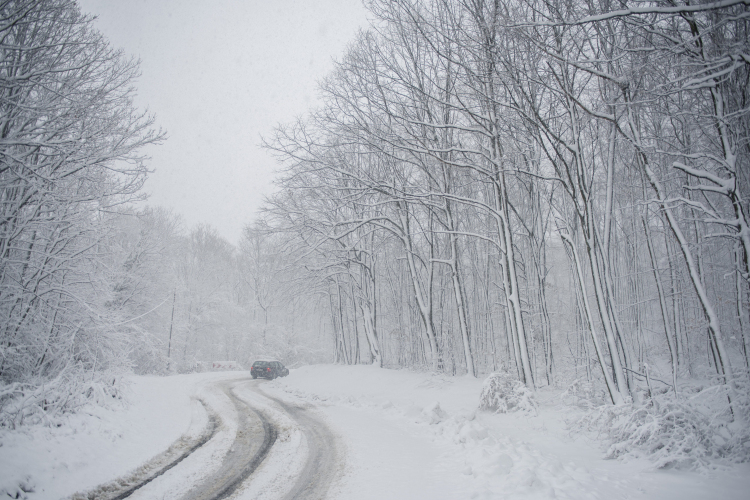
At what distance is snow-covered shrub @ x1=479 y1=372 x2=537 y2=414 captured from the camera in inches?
340

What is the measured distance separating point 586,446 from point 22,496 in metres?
8.23

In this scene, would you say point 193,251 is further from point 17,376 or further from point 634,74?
point 634,74

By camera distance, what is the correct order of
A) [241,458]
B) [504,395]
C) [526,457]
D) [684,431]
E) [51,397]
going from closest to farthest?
[684,431]
[526,457]
[241,458]
[51,397]
[504,395]

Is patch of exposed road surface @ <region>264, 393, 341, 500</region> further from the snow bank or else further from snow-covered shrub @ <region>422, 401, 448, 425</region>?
snow-covered shrub @ <region>422, 401, 448, 425</region>

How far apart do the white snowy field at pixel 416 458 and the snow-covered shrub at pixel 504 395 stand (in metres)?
0.32

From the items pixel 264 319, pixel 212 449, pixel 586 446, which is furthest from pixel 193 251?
pixel 586 446

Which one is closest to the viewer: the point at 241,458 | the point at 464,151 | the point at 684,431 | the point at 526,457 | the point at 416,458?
the point at 684,431

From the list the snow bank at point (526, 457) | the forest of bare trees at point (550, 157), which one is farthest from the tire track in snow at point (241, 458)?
the forest of bare trees at point (550, 157)

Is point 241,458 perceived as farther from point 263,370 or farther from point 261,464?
point 263,370

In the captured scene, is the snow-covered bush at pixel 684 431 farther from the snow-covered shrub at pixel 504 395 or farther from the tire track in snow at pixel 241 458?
the tire track in snow at pixel 241 458

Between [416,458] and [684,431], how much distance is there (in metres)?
3.86

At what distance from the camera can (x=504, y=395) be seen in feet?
29.2

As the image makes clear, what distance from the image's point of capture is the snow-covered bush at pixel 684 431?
464cm

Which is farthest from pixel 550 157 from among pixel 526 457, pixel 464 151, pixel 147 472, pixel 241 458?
pixel 147 472
